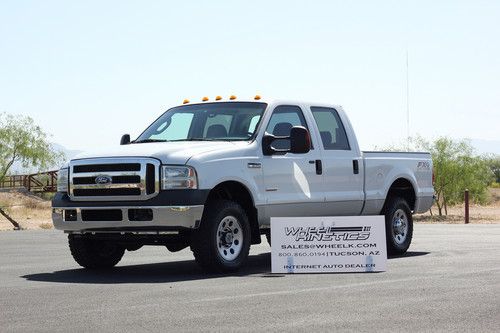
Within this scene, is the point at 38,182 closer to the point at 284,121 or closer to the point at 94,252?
the point at 94,252

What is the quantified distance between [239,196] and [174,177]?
136 centimetres

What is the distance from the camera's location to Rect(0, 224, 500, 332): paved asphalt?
28.1 feet

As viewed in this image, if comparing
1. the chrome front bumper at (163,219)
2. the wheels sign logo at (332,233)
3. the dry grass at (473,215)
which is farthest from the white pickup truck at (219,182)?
the dry grass at (473,215)

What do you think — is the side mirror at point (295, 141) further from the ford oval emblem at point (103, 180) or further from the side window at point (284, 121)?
the ford oval emblem at point (103, 180)

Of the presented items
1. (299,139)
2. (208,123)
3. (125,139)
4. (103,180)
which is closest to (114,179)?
(103,180)

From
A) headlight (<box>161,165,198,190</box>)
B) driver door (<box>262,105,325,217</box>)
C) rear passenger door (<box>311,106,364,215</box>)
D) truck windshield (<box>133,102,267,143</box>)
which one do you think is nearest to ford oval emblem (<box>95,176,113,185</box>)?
headlight (<box>161,165,198,190</box>)

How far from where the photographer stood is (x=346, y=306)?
31.6 feet

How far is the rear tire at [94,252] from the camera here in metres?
14.0

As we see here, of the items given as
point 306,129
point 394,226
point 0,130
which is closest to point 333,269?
point 306,129

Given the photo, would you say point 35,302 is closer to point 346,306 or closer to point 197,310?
point 197,310

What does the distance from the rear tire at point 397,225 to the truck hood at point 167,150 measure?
3624 millimetres

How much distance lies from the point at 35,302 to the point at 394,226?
764 cm

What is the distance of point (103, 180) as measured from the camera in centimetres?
1301

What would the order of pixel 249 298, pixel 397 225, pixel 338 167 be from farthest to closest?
pixel 397 225
pixel 338 167
pixel 249 298
